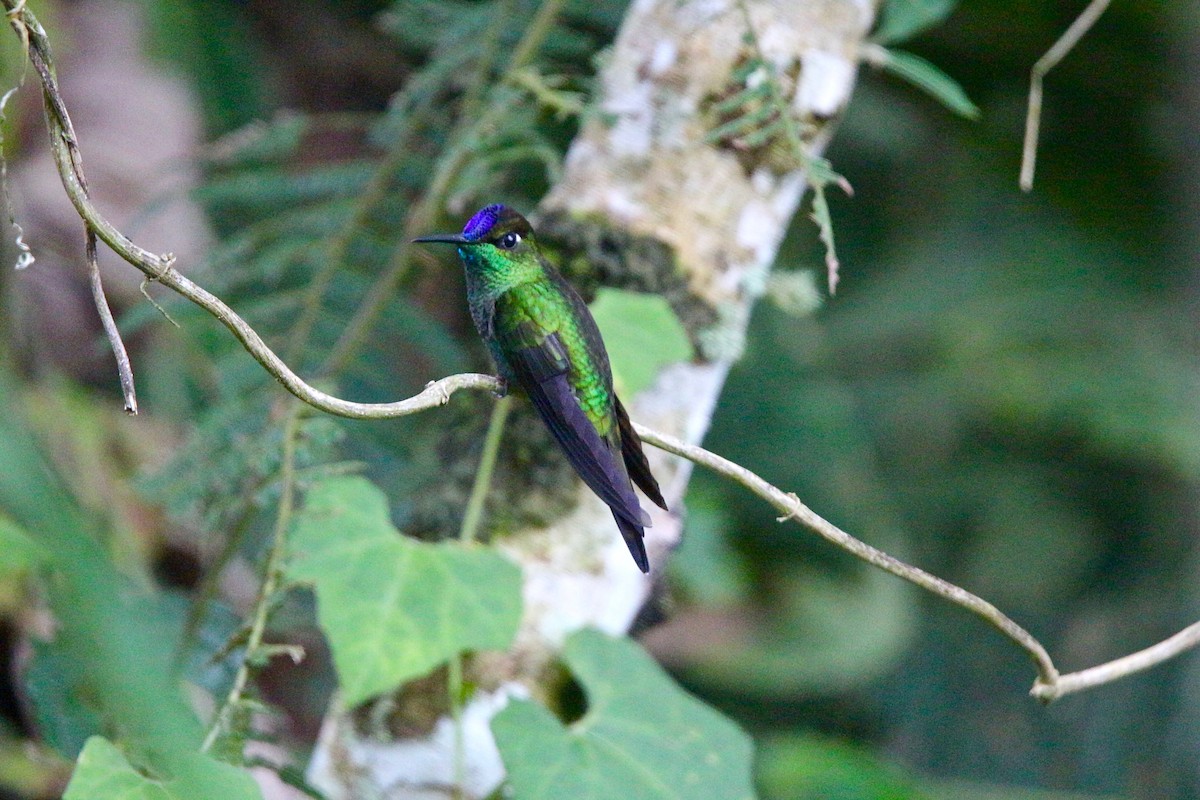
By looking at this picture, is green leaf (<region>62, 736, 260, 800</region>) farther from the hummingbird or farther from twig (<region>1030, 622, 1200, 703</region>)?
twig (<region>1030, 622, 1200, 703</region>)

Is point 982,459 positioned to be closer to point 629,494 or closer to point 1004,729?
point 1004,729

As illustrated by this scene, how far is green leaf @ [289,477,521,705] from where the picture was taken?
1.91m

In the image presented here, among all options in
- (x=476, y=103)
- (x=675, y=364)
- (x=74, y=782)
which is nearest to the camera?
(x=74, y=782)

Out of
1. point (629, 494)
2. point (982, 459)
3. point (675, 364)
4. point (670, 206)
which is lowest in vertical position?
point (982, 459)

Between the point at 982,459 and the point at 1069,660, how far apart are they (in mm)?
959

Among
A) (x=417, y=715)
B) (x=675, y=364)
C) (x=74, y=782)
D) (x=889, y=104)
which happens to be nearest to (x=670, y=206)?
(x=675, y=364)

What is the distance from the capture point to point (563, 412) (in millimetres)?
1517

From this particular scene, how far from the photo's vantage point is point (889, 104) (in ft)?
16.8

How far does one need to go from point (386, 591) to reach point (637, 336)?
0.63 metres

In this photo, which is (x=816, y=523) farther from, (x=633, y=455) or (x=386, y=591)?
(x=386, y=591)

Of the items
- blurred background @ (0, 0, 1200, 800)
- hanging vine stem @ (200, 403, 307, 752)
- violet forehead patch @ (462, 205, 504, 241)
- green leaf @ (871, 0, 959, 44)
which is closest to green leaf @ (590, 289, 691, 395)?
violet forehead patch @ (462, 205, 504, 241)

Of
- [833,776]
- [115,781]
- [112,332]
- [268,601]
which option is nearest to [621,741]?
[268,601]

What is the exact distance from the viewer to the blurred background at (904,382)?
4.26 metres

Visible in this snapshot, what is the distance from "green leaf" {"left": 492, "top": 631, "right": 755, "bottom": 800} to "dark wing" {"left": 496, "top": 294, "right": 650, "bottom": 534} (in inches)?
24.0
